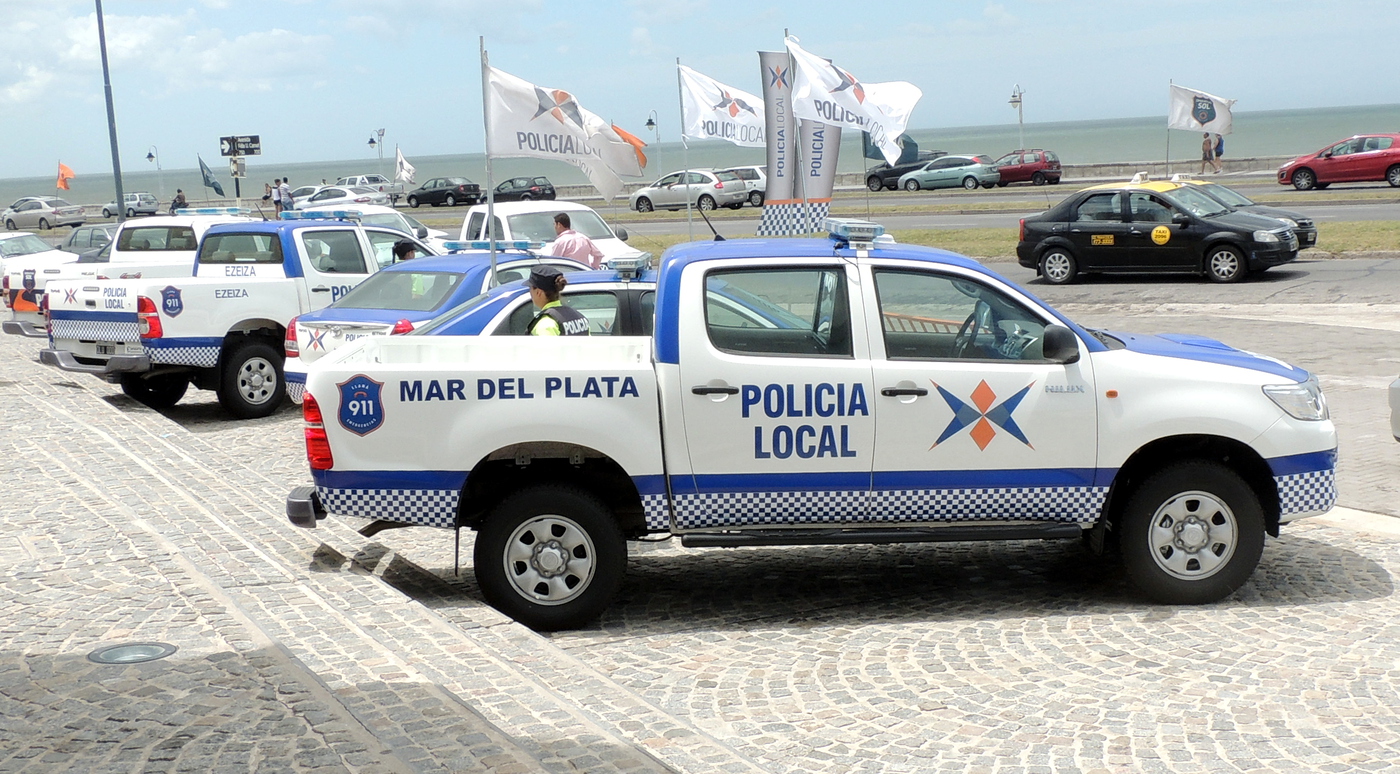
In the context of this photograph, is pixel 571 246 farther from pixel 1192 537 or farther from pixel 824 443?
pixel 1192 537

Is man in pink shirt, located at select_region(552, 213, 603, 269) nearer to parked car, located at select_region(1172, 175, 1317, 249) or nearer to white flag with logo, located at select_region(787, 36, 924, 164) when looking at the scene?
white flag with logo, located at select_region(787, 36, 924, 164)

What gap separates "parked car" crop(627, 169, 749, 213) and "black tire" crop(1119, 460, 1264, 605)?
39547mm

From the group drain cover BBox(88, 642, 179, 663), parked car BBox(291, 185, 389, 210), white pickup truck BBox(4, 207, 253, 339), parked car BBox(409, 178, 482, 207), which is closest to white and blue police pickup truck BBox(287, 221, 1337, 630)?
drain cover BBox(88, 642, 179, 663)

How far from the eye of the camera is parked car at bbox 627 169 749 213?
158ft

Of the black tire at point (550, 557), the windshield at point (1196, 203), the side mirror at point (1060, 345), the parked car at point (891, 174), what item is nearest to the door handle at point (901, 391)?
the side mirror at point (1060, 345)

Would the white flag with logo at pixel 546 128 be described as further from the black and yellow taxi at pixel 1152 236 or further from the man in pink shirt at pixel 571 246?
the black and yellow taxi at pixel 1152 236

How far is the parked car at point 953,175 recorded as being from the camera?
5147cm

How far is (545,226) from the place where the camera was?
67.5 ft

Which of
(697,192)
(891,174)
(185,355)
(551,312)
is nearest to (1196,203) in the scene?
(185,355)

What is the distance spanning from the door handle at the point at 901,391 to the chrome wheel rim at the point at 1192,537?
133 centimetres

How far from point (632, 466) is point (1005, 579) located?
2.39 m

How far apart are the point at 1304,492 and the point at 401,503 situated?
14.8ft

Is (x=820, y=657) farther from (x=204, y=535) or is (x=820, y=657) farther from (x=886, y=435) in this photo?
(x=204, y=535)

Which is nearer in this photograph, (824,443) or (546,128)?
(824,443)
